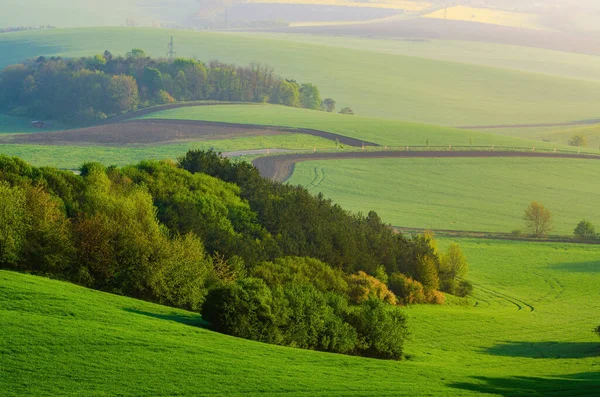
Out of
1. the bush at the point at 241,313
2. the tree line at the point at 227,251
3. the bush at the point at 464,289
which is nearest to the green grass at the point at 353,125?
the tree line at the point at 227,251

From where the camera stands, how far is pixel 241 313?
99.7 feet

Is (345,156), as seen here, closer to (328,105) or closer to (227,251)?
(328,105)

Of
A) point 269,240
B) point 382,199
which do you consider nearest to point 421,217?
point 382,199

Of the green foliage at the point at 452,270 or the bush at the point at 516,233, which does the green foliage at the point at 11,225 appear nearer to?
the green foliage at the point at 452,270

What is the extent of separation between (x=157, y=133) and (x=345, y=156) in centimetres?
2984

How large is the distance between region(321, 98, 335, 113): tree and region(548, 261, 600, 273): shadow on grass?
12024cm

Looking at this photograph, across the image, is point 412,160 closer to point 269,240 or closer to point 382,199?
point 382,199

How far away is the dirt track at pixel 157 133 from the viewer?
408ft

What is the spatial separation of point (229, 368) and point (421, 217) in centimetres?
6472

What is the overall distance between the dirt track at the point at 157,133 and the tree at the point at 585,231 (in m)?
48.7

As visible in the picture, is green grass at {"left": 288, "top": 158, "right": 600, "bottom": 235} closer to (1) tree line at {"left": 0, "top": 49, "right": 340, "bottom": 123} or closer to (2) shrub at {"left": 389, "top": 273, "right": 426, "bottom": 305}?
(2) shrub at {"left": 389, "top": 273, "right": 426, "bottom": 305}

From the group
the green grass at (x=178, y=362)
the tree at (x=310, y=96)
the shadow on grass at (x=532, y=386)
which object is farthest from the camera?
the tree at (x=310, y=96)

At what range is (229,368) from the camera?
24125mm

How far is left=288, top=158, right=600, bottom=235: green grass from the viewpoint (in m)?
89.2
